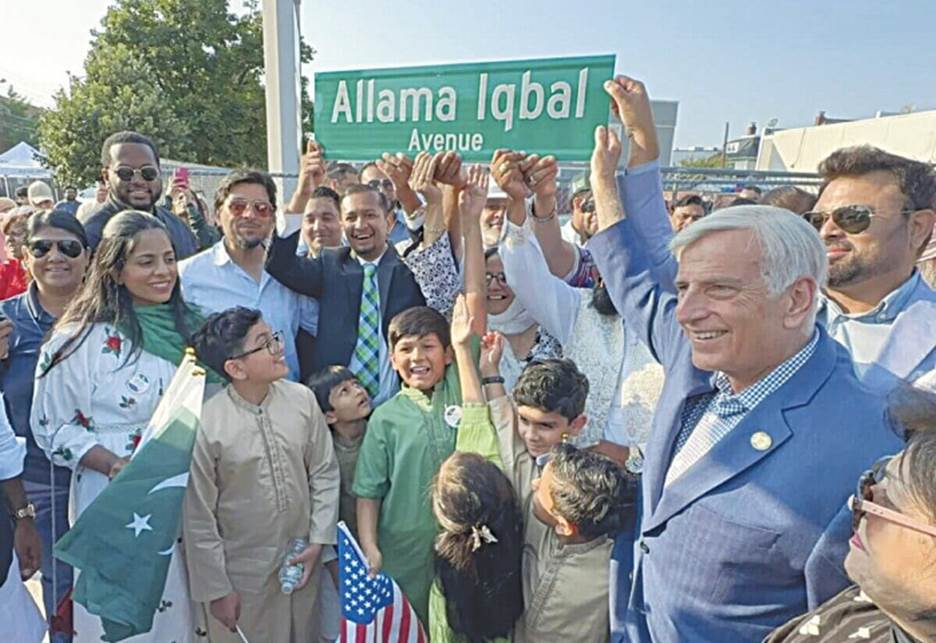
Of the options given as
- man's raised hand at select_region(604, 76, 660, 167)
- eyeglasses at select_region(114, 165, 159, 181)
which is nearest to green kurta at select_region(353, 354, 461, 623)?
man's raised hand at select_region(604, 76, 660, 167)

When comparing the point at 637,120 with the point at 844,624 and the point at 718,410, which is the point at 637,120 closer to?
the point at 718,410

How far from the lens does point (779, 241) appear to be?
4.13ft

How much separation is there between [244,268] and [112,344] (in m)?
0.71

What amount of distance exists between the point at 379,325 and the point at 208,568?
3.58ft

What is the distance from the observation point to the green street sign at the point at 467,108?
208 cm

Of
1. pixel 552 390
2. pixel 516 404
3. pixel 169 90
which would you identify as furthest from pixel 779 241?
pixel 169 90

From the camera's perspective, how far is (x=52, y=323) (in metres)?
2.44

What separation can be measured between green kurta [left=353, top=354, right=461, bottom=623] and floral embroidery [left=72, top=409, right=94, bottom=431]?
0.91m

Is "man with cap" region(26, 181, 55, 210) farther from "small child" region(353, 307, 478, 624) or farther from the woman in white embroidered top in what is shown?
A: the woman in white embroidered top

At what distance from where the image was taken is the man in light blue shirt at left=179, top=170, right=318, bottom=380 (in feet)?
8.81

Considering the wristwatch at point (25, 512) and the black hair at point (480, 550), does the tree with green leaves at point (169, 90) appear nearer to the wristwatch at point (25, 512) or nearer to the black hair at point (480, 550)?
the wristwatch at point (25, 512)

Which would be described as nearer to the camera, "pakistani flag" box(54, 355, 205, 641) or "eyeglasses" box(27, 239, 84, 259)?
"pakistani flag" box(54, 355, 205, 641)

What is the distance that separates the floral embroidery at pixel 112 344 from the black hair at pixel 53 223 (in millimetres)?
575

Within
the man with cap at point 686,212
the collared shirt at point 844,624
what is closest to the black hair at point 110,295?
the collared shirt at point 844,624
